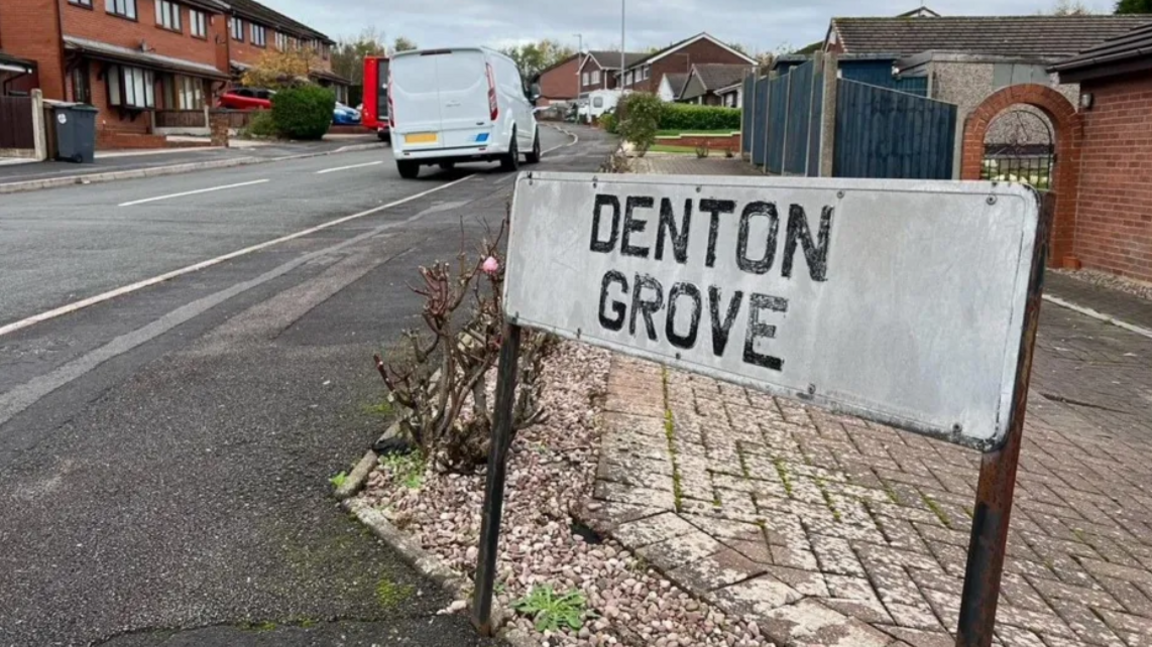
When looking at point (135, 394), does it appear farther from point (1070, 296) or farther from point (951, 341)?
point (1070, 296)

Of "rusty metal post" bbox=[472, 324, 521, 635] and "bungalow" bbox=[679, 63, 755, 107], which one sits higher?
"bungalow" bbox=[679, 63, 755, 107]

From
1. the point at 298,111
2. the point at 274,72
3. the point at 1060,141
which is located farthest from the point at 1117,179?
the point at 274,72

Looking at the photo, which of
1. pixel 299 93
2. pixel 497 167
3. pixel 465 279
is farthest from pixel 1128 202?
pixel 299 93

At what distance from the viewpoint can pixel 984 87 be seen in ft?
81.8

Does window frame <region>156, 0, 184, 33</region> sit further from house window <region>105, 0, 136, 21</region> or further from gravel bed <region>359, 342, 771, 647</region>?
gravel bed <region>359, 342, 771, 647</region>

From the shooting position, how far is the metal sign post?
180 centimetres

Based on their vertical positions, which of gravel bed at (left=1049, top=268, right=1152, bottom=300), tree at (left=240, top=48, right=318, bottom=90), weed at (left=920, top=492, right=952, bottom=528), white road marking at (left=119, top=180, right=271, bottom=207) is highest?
tree at (left=240, top=48, right=318, bottom=90)

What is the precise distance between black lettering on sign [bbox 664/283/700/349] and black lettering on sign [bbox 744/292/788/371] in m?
0.16

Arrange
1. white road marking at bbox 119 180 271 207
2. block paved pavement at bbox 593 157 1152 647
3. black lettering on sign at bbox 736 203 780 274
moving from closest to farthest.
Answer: black lettering on sign at bbox 736 203 780 274, block paved pavement at bbox 593 157 1152 647, white road marking at bbox 119 180 271 207

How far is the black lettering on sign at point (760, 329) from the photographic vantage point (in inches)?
85.2

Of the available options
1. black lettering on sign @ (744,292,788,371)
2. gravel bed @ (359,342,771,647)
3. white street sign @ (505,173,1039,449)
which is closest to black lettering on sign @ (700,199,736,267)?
white street sign @ (505,173,1039,449)

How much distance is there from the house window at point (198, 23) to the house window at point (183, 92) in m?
2.22

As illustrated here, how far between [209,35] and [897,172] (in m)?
40.8

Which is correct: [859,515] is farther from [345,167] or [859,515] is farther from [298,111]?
[298,111]
